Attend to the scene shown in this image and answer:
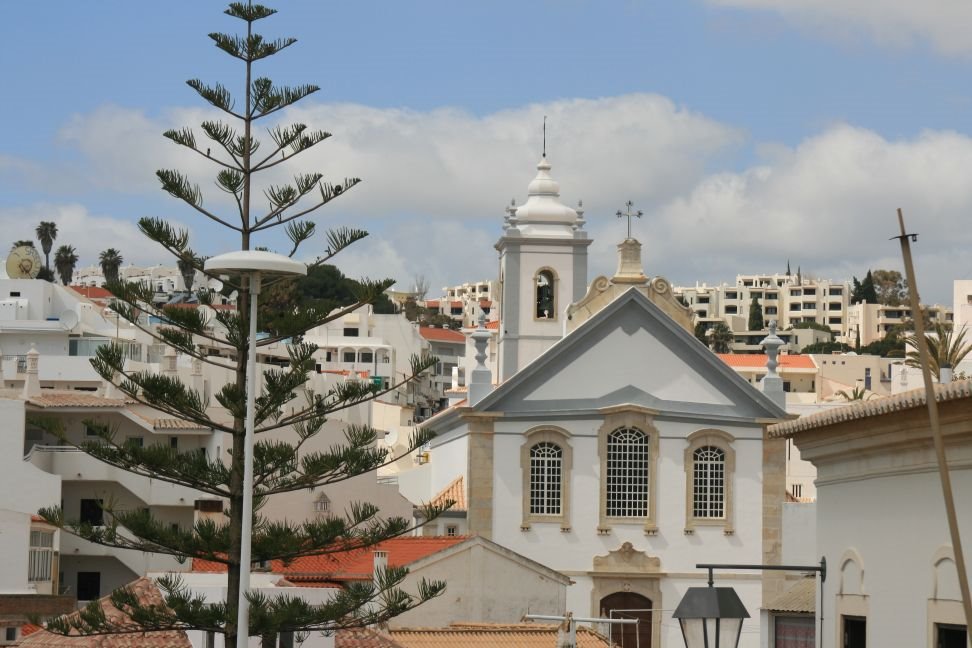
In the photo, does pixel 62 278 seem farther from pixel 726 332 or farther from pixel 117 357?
pixel 117 357

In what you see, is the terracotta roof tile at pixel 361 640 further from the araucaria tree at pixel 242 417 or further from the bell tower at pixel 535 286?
the bell tower at pixel 535 286

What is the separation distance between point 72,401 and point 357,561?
A: 14683 mm

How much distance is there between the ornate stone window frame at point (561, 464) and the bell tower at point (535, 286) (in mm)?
3740

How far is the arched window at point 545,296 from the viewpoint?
159ft

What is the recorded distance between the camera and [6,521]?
43.2 metres

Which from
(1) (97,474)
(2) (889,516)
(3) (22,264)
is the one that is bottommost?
(2) (889,516)

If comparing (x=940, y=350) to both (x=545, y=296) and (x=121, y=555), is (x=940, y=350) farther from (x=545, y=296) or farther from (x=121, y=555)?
(x=121, y=555)

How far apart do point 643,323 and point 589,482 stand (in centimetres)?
372

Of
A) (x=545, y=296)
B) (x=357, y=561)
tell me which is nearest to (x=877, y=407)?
(x=357, y=561)

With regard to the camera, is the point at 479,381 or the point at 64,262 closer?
the point at 479,381

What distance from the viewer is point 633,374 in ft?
147

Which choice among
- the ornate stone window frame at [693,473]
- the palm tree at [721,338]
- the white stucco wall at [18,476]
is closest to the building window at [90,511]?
the white stucco wall at [18,476]

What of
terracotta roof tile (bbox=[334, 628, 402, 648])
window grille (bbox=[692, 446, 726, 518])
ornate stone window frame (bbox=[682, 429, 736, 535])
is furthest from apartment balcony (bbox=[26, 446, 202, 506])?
terracotta roof tile (bbox=[334, 628, 402, 648])

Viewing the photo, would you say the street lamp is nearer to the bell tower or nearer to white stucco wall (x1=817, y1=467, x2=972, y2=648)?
white stucco wall (x1=817, y1=467, x2=972, y2=648)
